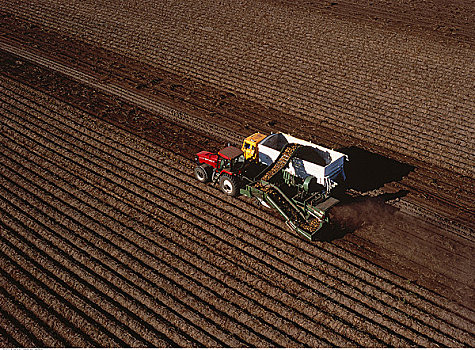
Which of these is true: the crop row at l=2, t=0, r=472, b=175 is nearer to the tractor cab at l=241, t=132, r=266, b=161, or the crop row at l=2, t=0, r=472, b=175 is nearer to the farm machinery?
the farm machinery

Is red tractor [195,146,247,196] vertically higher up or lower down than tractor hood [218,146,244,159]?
lower down

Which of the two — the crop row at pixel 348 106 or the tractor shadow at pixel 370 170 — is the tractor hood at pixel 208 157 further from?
the crop row at pixel 348 106

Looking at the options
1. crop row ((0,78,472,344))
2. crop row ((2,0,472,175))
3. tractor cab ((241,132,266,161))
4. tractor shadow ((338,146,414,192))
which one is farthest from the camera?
crop row ((2,0,472,175))

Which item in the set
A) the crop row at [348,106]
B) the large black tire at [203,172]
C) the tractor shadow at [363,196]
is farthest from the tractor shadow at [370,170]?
the large black tire at [203,172]

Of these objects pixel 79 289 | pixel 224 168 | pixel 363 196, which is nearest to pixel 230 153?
pixel 224 168

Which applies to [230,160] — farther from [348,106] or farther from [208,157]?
[348,106]

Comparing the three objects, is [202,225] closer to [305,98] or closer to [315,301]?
[315,301]

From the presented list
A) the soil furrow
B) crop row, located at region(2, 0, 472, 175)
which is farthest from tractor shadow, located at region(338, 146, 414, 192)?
the soil furrow
